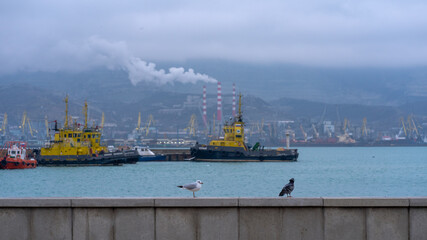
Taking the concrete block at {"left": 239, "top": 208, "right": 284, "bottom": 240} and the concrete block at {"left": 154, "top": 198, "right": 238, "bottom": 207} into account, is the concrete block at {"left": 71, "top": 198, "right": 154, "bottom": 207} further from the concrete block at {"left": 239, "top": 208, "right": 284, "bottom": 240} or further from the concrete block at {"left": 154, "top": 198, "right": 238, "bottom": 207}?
the concrete block at {"left": 239, "top": 208, "right": 284, "bottom": 240}

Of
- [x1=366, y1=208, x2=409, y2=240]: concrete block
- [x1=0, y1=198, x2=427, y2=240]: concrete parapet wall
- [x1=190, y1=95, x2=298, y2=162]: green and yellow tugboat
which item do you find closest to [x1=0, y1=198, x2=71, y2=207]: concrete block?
Result: [x1=0, y1=198, x2=427, y2=240]: concrete parapet wall

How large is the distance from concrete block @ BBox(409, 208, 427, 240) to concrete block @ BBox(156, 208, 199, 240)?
3.65 meters

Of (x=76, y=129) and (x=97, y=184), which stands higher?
(x=76, y=129)

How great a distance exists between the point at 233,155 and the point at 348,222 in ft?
250

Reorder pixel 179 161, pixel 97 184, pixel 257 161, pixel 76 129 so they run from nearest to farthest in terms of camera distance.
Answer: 1. pixel 97 184
2. pixel 76 129
3. pixel 257 161
4. pixel 179 161

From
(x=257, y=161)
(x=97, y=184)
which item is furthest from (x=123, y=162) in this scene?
(x=97, y=184)

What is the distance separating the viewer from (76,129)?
74.8 metres

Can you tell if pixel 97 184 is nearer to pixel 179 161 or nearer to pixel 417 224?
pixel 417 224

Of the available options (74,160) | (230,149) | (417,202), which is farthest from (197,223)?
(230,149)

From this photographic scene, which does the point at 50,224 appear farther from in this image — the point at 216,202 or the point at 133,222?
the point at 216,202

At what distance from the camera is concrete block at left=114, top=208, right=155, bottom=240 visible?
40.1 ft

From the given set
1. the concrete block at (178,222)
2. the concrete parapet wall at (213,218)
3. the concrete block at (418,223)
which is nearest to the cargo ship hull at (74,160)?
the concrete parapet wall at (213,218)

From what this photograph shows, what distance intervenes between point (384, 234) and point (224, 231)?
8.90 feet

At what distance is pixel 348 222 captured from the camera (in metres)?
12.1
